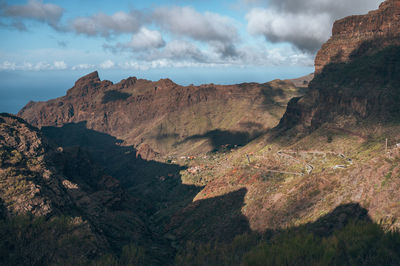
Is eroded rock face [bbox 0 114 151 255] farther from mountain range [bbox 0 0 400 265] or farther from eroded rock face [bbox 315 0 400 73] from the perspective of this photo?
eroded rock face [bbox 315 0 400 73]

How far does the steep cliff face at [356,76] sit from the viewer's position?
97625 mm

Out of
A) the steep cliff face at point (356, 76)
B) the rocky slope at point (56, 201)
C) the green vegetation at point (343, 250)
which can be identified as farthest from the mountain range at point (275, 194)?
the steep cliff face at point (356, 76)

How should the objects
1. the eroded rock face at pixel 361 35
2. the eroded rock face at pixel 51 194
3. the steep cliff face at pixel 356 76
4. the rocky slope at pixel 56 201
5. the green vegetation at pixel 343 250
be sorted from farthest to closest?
the eroded rock face at pixel 361 35 → the steep cliff face at pixel 356 76 → the eroded rock face at pixel 51 194 → the rocky slope at pixel 56 201 → the green vegetation at pixel 343 250

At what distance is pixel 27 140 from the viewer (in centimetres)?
8212

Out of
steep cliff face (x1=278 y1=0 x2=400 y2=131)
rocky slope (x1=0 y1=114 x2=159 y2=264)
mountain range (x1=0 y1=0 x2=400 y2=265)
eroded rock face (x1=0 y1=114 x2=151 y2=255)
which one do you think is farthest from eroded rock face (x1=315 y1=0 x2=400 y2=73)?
rocky slope (x1=0 y1=114 x2=159 y2=264)

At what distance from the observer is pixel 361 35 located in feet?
429

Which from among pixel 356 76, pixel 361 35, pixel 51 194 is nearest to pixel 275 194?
pixel 51 194

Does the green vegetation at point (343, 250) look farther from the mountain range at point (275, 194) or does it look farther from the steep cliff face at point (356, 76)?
the steep cliff face at point (356, 76)

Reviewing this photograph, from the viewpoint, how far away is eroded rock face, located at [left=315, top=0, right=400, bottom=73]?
12044cm

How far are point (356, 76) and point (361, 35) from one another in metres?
32.4

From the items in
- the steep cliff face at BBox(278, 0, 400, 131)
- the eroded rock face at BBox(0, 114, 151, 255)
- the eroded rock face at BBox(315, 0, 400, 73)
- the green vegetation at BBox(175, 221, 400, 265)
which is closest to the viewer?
the green vegetation at BBox(175, 221, 400, 265)

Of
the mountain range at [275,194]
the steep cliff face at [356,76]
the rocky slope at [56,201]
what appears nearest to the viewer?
the mountain range at [275,194]

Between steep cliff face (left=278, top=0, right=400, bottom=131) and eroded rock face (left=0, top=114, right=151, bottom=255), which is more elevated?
steep cliff face (left=278, top=0, right=400, bottom=131)

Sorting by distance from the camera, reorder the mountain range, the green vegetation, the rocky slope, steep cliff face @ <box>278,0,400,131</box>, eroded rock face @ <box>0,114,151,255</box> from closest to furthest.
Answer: the green vegetation, the mountain range, the rocky slope, eroded rock face @ <box>0,114,151,255</box>, steep cliff face @ <box>278,0,400,131</box>
